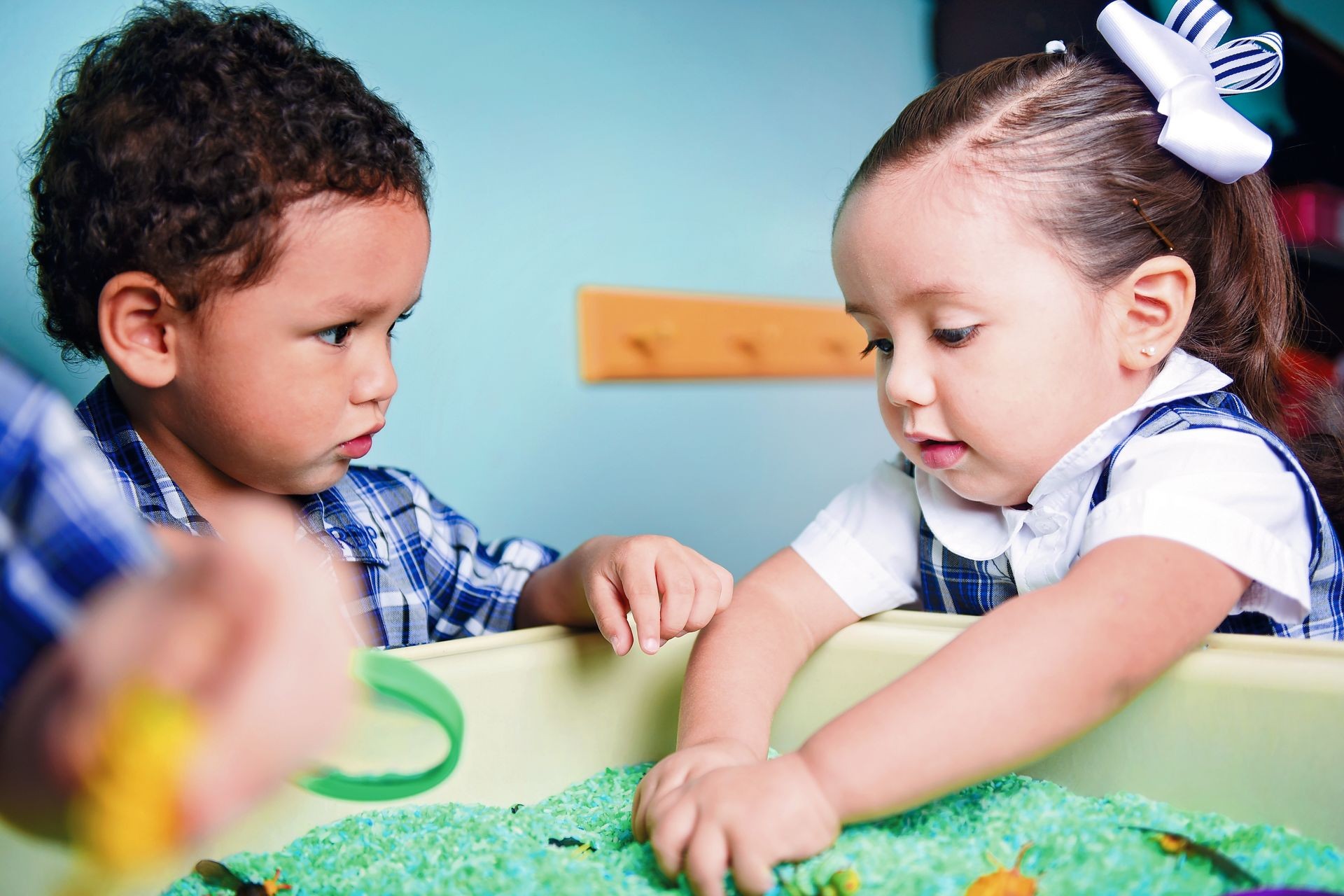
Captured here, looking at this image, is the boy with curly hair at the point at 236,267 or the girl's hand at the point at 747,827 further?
the boy with curly hair at the point at 236,267

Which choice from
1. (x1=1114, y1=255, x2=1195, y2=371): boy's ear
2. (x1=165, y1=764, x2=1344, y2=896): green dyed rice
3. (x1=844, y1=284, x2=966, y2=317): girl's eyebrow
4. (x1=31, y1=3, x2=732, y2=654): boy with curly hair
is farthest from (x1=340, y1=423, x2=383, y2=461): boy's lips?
(x1=1114, y1=255, x2=1195, y2=371): boy's ear

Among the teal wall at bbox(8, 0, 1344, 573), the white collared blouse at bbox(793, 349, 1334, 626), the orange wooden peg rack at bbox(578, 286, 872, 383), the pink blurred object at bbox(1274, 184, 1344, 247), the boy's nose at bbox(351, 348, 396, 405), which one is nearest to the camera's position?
the white collared blouse at bbox(793, 349, 1334, 626)

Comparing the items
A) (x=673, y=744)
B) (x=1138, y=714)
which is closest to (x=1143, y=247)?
(x=1138, y=714)

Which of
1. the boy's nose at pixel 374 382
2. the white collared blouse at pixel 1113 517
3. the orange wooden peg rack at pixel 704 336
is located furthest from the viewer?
the orange wooden peg rack at pixel 704 336

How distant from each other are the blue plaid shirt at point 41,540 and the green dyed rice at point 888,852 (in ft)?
0.64

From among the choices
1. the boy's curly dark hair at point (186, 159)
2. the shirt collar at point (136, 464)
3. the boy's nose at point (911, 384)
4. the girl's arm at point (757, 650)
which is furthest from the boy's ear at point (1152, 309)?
the shirt collar at point (136, 464)

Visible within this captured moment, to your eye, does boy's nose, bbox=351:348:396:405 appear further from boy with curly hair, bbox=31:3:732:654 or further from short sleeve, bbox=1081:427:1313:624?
short sleeve, bbox=1081:427:1313:624

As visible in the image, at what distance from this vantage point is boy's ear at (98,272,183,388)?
537 mm

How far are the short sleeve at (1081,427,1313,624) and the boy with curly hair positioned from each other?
8.8 inches

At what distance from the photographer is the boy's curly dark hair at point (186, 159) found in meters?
0.53

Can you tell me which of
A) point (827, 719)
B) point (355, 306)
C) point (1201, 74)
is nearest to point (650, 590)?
point (827, 719)

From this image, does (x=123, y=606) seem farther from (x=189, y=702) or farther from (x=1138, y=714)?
(x=1138, y=714)

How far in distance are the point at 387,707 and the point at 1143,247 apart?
497 millimetres

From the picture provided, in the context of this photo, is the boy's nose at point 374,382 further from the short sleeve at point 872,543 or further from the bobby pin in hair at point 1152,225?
the bobby pin in hair at point 1152,225
